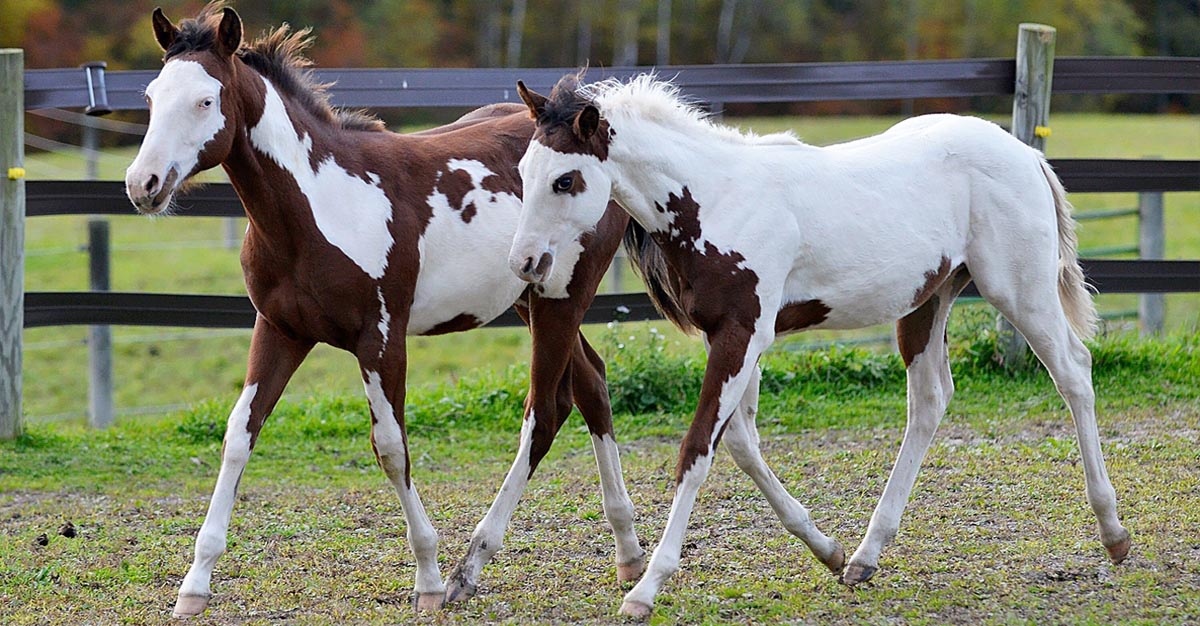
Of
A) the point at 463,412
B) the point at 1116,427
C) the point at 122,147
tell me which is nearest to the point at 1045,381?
the point at 1116,427

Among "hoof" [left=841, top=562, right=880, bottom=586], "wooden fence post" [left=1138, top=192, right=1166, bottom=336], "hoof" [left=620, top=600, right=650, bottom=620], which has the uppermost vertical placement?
"wooden fence post" [left=1138, top=192, right=1166, bottom=336]

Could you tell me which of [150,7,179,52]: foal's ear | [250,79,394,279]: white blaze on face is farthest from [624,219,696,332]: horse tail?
[150,7,179,52]: foal's ear

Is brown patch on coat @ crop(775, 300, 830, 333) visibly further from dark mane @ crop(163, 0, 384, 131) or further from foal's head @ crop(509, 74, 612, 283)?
dark mane @ crop(163, 0, 384, 131)

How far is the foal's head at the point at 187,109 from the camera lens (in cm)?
384

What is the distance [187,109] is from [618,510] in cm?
206

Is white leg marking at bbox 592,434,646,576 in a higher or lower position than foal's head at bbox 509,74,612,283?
lower

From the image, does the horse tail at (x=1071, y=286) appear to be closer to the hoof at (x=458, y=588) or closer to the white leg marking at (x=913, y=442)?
the white leg marking at (x=913, y=442)

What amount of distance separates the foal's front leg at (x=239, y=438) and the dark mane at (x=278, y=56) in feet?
2.56

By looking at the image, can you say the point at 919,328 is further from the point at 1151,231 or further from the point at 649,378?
the point at 1151,231

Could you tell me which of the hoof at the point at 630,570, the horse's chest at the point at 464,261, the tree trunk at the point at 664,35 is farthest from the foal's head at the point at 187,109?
the tree trunk at the point at 664,35

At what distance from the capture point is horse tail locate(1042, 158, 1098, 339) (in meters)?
4.86

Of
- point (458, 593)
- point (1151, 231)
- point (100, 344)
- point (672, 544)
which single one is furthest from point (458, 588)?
point (1151, 231)

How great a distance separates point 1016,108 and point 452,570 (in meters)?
4.37

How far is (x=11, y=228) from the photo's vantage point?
6.68m
